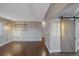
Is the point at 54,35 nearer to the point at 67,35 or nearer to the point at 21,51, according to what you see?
the point at 67,35

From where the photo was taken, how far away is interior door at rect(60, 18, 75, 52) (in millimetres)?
3639

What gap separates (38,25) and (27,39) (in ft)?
3.27

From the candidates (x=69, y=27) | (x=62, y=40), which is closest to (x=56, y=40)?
(x=62, y=40)

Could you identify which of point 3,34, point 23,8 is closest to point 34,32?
point 3,34

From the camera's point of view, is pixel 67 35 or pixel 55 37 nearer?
pixel 55 37

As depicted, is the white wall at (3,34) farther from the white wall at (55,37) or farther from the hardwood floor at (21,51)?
the white wall at (55,37)

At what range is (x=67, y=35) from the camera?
3748 millimetres

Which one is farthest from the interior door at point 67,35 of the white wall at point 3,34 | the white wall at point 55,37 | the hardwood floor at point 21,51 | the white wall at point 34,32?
the white wall at point 34,32

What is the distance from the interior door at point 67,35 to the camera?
364 cm

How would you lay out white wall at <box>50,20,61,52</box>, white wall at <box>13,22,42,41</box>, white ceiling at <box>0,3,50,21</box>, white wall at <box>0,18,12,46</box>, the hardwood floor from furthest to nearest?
white wall at <box>13,22,42,41</box>, white wall at <box>0,18,12,46</box>, white wall at <box>50,20,61,52</box>, the hardwood floor, white ceiling at <box>0,3,50,21</box>

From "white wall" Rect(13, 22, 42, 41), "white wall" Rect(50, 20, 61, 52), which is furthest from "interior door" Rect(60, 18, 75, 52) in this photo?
"white wall" Rect(13, 22, 42, 41)

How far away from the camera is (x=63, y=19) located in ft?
11.9

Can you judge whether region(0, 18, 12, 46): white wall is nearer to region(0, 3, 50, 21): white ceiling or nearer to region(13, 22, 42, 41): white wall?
region(0, 3, 50, 21): white ceiling

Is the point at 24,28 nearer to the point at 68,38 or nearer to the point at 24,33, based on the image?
the point at 24,33
